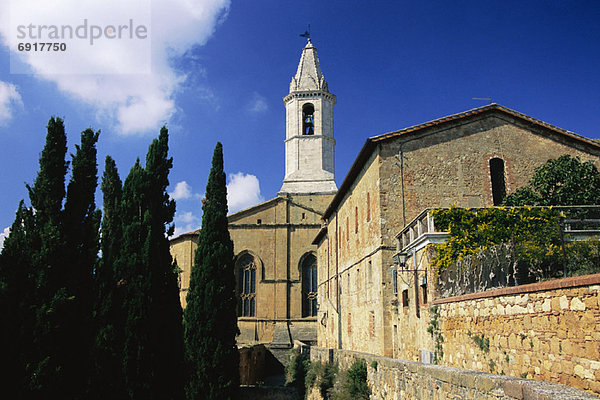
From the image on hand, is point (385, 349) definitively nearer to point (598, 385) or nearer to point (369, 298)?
point (369, 298)

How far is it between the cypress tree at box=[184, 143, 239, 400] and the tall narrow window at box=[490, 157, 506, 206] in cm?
1040

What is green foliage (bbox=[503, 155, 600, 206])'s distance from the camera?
52.1ft

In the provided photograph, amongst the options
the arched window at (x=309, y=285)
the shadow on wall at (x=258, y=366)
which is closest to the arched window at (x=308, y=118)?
the arched window at (x=309, y=285)

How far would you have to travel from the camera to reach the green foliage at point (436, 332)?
1134 centimetres

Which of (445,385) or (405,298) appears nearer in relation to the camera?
(445,385)

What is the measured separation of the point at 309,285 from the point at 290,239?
382 centimetres

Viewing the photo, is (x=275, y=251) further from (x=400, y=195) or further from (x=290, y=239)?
(x=400, y=195)

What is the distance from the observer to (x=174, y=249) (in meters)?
41.7

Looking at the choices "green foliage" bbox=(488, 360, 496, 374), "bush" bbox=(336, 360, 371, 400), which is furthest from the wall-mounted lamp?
"green foliage" bbox=(488, 360, 496, 374)

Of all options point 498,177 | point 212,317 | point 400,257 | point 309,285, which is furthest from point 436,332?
point 309,285

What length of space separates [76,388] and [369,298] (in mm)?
12015

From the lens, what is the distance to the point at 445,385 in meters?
6.64

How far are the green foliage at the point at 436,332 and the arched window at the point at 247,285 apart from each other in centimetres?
2874

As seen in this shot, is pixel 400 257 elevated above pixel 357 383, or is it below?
above
